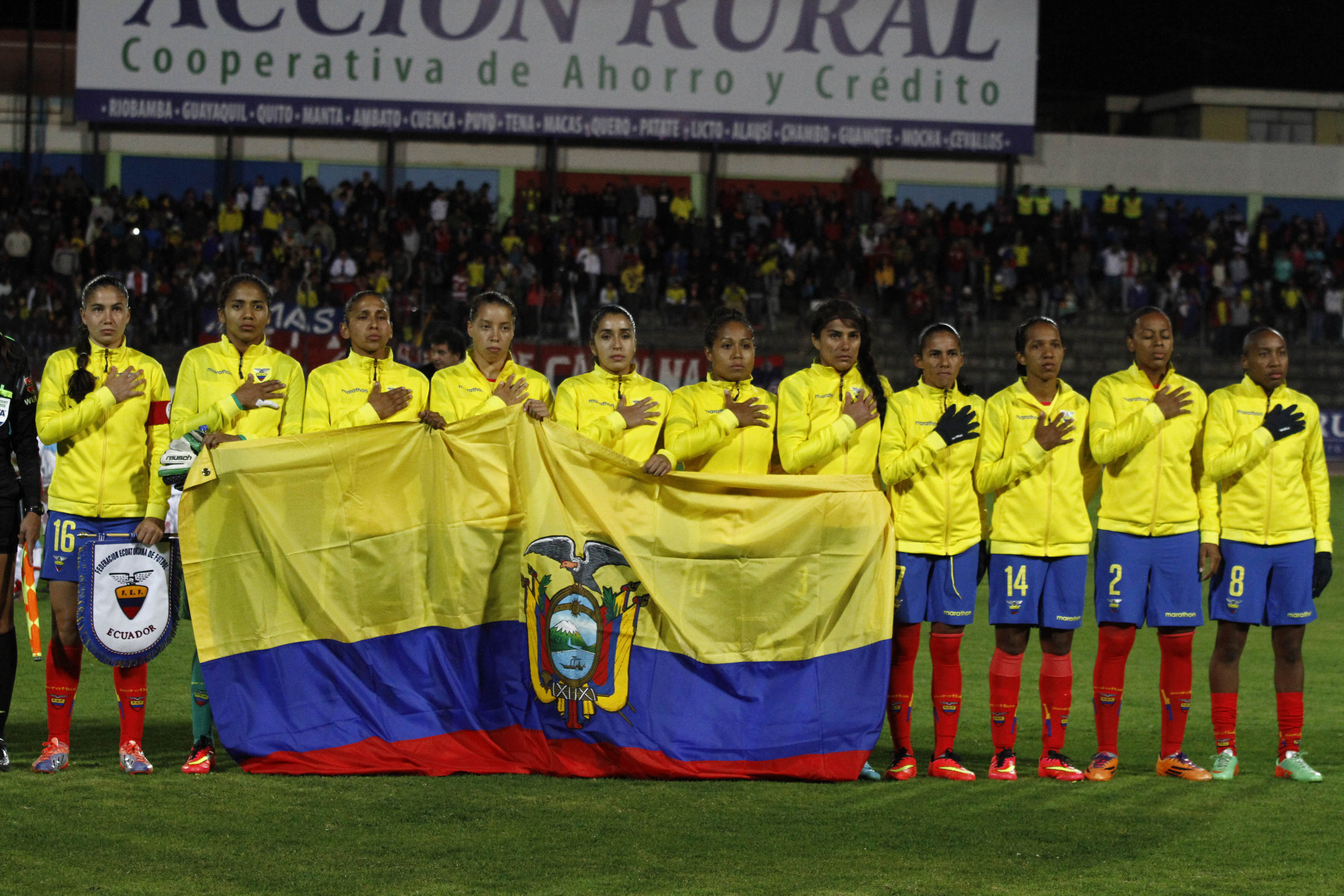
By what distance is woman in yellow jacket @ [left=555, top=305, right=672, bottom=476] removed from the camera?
6898 millimetres

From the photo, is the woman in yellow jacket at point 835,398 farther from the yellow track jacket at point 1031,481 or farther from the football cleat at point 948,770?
the football cleat at point 948,770

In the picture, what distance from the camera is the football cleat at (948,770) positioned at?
6797 mm

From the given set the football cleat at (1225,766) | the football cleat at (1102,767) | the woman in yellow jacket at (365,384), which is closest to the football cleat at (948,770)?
the football cleat at (1102,767)

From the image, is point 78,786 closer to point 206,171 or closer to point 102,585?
point 102,585

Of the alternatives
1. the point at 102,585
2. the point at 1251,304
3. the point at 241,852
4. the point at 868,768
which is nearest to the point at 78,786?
the point at 102,585

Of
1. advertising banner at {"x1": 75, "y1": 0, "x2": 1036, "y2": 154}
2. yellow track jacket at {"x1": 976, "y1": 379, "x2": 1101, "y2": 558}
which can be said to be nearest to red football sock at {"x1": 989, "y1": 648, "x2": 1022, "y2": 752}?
yellow track jacket at {"x1": 976, "y1": 379, "x2": 1101, "y2": 558}

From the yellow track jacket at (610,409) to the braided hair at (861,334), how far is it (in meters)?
0.76

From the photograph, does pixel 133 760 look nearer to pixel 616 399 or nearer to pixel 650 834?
pixel 650 834

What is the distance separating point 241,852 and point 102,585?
1.70m

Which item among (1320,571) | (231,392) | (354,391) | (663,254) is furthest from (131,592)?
(663,254)

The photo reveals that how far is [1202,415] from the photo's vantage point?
704 cm

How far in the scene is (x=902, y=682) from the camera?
691cm

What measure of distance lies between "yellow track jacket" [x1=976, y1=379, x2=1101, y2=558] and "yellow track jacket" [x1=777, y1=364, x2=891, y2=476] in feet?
1.65

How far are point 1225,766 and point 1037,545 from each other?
1.30 metres
